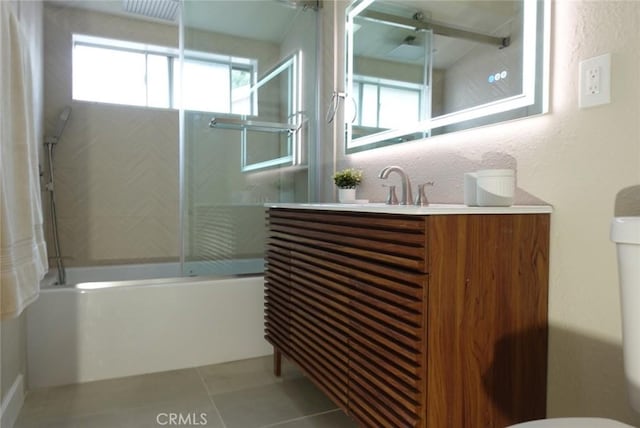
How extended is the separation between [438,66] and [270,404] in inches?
64.2

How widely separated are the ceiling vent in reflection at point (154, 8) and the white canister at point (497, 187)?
8.36ft

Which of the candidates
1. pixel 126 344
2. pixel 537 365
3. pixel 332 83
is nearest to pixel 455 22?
pixel 332 83

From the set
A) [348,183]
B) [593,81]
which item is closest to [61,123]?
[348,183]

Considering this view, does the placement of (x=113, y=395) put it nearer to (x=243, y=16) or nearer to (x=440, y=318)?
(x=440, y=318)

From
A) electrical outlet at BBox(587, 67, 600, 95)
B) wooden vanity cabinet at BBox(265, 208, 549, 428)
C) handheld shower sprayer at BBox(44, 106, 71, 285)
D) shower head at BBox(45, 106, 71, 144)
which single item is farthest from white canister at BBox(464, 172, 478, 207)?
shower head at BBox(45, 106, 71, 144)

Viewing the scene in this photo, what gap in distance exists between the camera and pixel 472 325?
1.06 metres

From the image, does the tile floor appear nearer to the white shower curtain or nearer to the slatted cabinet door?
the slatted cabinet door

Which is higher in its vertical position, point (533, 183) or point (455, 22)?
point (455, 22)

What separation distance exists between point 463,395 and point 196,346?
5.08 feet

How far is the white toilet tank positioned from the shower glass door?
1.86 meters

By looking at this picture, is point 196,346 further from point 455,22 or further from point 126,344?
point 455,22

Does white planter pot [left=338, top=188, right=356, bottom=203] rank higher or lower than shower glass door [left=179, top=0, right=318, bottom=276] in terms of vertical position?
lower

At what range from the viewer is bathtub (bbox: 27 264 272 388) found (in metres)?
1.90

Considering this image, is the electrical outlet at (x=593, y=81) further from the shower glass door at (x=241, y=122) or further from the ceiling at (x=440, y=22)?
the shower glass door at (x=241, y=122)
